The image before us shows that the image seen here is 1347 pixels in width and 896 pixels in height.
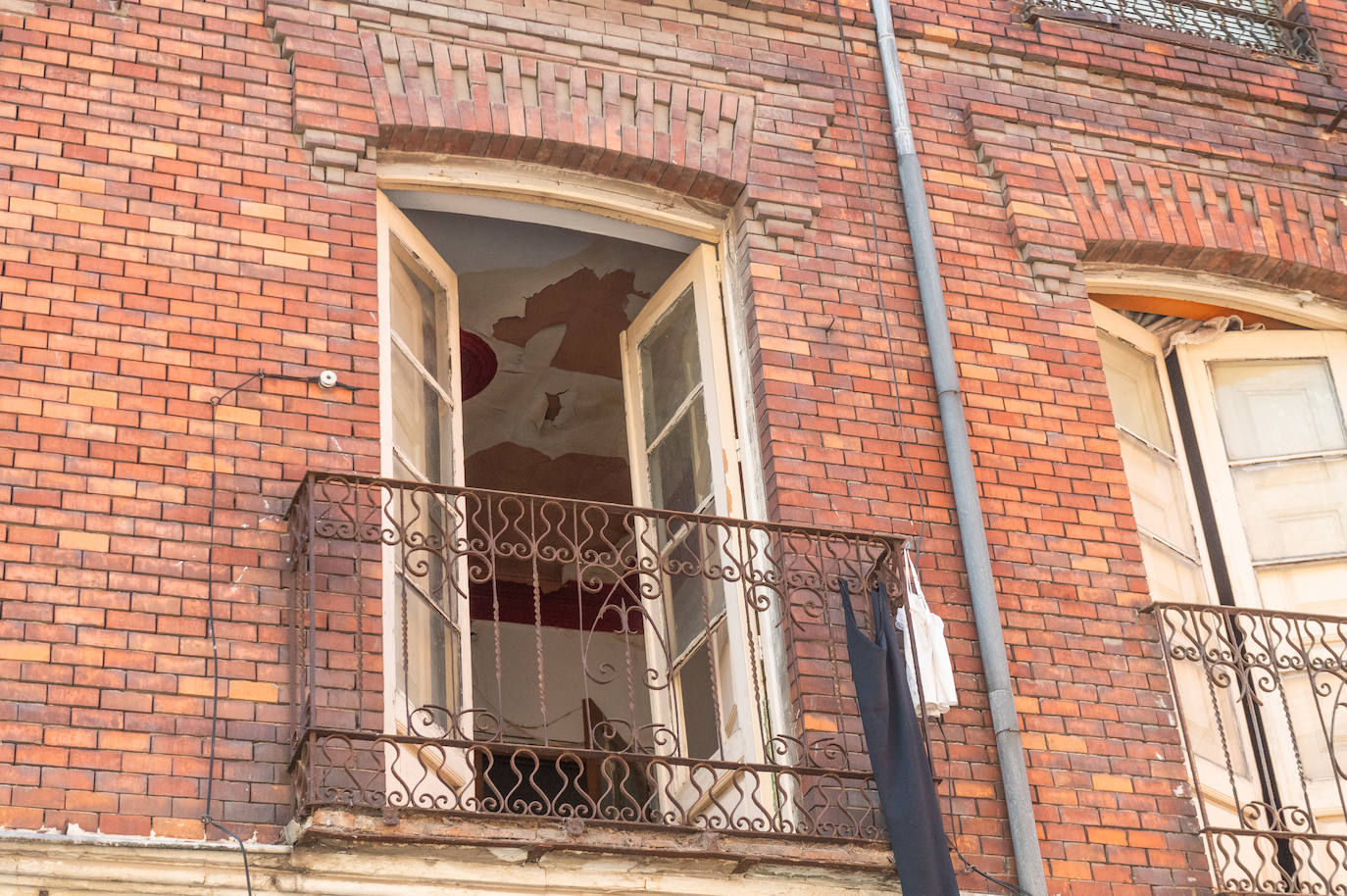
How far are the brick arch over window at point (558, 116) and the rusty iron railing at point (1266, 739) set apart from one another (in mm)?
2566

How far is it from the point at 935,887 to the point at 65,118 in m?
A: 4.09

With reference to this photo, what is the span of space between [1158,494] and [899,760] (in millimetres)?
2592

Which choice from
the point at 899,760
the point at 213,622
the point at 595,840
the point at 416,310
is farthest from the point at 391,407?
the point at 899,760

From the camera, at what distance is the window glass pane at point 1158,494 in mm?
8539

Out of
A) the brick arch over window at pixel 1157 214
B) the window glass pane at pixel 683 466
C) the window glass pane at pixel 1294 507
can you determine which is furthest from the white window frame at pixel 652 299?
the window glass pane at pixel 1294 507

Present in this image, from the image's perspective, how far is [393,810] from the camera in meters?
6.05

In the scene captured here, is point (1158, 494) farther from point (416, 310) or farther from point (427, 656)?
point (427, 656)

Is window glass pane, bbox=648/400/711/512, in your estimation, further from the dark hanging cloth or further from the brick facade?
the dark hanging cloth

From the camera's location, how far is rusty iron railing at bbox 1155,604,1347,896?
7277mm

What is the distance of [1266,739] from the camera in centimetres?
809

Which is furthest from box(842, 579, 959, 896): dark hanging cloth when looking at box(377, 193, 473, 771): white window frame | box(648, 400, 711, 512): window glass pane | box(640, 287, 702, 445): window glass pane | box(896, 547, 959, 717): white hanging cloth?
box(640, 287, 702, 445): window glass pane

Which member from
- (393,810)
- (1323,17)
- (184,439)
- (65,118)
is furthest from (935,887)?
(1323,17)

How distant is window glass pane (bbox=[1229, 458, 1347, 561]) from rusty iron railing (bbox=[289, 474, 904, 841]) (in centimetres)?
227

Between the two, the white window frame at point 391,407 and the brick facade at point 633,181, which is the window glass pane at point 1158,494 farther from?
the white window frame at point 391,407
